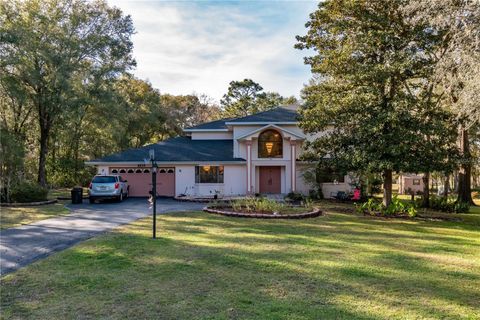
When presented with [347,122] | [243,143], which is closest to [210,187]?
[243,143]

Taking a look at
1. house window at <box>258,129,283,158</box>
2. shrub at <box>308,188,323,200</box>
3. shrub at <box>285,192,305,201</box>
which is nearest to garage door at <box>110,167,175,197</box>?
house window at <box>258,129,283,158</box>

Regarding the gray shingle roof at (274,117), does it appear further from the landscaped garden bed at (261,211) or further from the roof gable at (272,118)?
the landscaped garden bed at (261,211)

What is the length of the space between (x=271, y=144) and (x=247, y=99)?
82.2 ft

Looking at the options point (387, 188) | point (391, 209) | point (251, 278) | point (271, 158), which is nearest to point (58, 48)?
point (271, 158)

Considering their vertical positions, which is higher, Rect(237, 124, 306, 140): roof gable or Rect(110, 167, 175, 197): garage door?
Rect(237, 124, 306, 140): roof gable

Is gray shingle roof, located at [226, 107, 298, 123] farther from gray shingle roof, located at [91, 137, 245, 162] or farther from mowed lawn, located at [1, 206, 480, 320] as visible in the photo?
mowed lawn, located at [1, 206, 480, 320]

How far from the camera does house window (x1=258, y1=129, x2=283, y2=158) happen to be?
79.8 ft

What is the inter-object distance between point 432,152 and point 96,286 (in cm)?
1406

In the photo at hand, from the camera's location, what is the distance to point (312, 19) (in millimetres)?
18094

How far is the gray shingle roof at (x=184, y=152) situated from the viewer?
24.4 meters

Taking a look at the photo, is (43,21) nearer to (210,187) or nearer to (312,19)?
(210,187)

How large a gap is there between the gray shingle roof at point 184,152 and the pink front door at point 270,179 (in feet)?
6.76

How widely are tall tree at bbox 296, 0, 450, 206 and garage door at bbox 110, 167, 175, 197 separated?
447 inches

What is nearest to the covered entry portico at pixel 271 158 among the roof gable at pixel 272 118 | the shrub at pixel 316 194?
the roof gable at pixel 272 118
